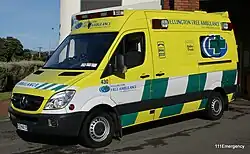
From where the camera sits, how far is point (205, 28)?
31.4 ft

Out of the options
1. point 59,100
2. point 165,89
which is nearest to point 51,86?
point 59,100

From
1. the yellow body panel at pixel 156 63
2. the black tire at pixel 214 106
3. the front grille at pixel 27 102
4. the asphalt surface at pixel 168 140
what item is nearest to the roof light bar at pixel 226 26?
the yellow body panel at pixel 156 63

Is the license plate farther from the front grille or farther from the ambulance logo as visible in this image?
the ambulance logo

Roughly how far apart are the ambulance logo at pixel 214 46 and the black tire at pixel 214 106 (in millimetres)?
955

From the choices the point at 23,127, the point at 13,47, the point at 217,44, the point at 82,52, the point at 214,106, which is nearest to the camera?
the point at 23,127

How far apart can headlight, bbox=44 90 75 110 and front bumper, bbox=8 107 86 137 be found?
152mm

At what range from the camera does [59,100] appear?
6855mm

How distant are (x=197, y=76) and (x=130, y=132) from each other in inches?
77.6

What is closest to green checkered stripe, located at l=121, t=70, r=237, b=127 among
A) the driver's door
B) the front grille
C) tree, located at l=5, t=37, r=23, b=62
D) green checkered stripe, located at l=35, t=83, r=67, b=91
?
the driver's door

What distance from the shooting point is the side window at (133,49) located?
25.0 feet

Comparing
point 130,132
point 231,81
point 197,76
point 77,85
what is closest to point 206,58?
point 197,76

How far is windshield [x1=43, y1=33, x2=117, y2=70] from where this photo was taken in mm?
7543

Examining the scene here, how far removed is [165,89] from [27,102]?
2849 mm

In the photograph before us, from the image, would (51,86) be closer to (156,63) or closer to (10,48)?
(156,63)
